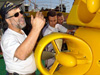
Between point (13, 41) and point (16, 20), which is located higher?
point (16, 20)

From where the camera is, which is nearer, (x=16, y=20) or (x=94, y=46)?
(x=94, y=46)

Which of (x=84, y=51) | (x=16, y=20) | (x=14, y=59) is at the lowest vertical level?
(x=14, y=59)

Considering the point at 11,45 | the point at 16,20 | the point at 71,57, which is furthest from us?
the point at 16,20

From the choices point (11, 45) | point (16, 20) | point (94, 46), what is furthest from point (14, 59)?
point (94, 46)

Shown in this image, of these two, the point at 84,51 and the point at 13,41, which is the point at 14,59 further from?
the point at 84,51

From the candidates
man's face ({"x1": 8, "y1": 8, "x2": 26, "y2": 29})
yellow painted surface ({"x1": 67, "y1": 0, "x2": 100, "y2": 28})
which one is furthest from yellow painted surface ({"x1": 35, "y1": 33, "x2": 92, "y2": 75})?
man's face ({"x1": 8, "y1": 8, "x2": 26, "y2": 29})

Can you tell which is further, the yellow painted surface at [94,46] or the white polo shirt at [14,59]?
the white polo shirt at [14,59]

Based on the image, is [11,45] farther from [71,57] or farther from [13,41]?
[71,57]

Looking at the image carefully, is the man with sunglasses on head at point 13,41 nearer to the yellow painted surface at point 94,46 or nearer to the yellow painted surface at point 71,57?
the yellow painted surface at point 71,57

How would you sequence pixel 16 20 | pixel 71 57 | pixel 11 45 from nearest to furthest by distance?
pixel 71 57 → pixel 11 45 → pixel 16 20

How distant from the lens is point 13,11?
1357 mm

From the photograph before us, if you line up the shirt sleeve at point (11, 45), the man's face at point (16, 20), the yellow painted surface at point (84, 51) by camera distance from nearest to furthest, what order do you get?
the yellow painted surface at point (84, 51) → the shirt sleeve at point (11, 45) → the man's face at point (16, 20)

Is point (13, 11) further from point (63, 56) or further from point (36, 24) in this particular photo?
point (63, 56)

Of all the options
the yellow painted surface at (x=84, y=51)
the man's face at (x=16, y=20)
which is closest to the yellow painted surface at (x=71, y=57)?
the yellow painted surface at (x=84, y=51)
